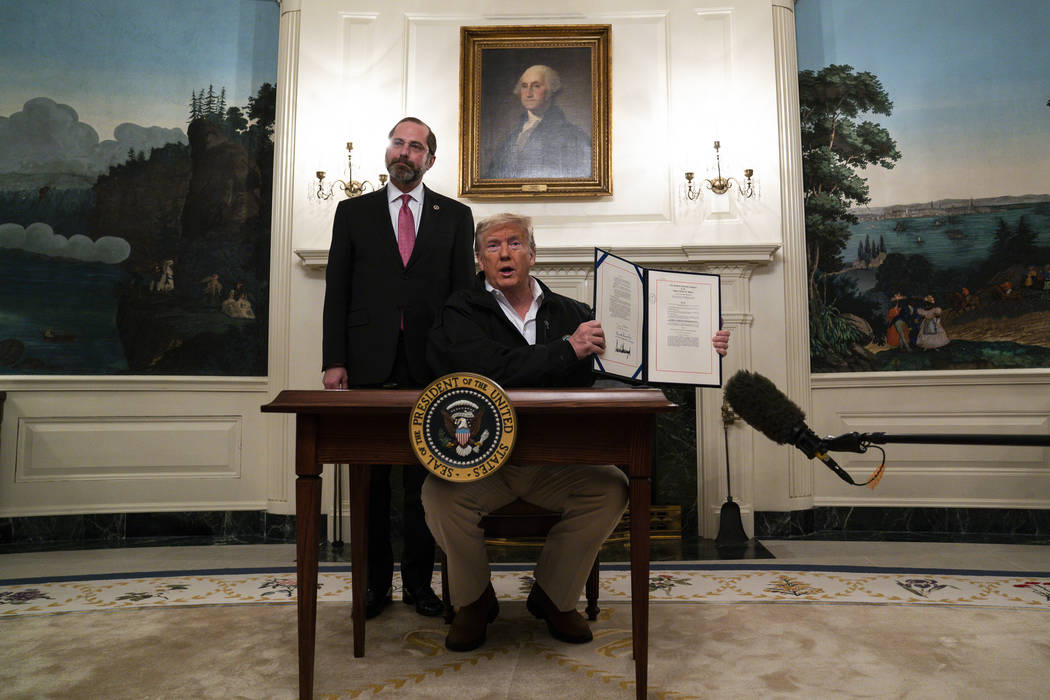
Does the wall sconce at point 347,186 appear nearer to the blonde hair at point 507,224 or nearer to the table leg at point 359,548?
the blonde hair at point 507,224

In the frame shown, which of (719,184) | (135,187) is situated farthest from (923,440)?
(135,187)

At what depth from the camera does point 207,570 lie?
351 cm

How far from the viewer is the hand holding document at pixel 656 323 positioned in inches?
91.8

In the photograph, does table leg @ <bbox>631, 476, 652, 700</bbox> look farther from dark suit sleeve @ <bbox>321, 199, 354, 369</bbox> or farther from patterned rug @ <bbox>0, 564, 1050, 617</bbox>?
dark suit sleeve @ <bbox>321, 199, 354, 369</bbox>

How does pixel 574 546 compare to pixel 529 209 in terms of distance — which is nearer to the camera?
pixel 574 546

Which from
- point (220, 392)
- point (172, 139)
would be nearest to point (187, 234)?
point (172, 139)

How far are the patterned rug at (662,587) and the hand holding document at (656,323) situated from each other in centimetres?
109

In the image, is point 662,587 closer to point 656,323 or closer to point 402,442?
point 656,323

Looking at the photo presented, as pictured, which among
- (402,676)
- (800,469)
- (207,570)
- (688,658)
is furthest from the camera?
(800,469)

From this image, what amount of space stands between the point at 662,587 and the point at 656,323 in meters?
1.39

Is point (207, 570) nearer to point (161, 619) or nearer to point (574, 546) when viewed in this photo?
point (161, 619)

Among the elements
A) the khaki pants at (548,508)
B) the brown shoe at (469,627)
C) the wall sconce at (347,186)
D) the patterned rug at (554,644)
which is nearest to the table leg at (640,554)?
the patterned rug at (554,644)

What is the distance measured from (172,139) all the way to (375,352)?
3.18m

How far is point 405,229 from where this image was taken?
287cm
